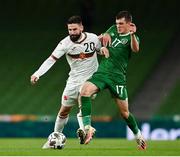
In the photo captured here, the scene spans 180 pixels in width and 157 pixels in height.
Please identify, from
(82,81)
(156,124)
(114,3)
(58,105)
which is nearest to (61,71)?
(58,105)

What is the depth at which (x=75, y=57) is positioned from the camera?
12.9m

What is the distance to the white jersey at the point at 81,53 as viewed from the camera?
12.8 metres

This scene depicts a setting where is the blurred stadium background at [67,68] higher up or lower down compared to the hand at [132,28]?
lower down

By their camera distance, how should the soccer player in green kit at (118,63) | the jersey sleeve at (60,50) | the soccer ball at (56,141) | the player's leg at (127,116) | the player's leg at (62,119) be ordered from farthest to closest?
the player's leg at (62,119)
the soccer ball at (56,141)
the jersey sleeve at (60,50)
the player's leg at (127,116)
the soccer player in green kit at (118,63)

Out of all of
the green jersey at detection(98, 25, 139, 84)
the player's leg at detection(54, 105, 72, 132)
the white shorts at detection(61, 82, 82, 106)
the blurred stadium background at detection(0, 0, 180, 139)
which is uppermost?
the green jersey at detection(98, 25, 139, 84)

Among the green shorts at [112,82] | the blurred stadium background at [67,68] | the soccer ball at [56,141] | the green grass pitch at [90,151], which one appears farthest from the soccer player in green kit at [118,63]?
the blurred stadium background at [67,68]

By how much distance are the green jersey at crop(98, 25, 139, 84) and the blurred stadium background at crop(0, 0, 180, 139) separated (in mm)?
8819

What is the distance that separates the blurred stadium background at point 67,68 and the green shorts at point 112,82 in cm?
884

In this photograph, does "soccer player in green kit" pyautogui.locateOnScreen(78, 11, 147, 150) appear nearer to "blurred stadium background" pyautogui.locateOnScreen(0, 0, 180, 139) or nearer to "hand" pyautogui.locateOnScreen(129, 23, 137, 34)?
"hand" pyautogui.locateOnScreen(129, 23, 137, 34)

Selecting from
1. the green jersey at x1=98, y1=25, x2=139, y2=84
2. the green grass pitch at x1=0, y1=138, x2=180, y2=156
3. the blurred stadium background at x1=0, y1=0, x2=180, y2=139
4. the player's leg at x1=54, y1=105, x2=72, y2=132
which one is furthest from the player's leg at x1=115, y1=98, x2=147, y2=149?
the blurred stadium background at x1=0, y1=0, x2=180, y2=139

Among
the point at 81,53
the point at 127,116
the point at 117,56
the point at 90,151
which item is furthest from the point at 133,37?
the point at 90,151

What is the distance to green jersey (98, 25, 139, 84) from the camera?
12.5 m

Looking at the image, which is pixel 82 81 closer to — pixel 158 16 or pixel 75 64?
pixel 75 64

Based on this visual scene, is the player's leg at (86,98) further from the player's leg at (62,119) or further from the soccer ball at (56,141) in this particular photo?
the player's leg at (62,119)
